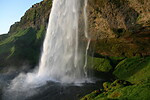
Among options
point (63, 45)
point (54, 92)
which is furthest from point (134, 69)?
point (63, 45)

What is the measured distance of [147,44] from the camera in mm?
40094

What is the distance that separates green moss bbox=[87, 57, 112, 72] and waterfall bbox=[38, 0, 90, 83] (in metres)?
2.98

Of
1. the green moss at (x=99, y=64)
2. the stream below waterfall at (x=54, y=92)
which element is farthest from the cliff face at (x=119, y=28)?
the stream below waterfall at (x=54, y=92)

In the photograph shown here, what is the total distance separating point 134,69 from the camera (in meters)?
38.6

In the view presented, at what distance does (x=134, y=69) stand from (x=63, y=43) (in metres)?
24.6

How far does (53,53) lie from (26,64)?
23.6m

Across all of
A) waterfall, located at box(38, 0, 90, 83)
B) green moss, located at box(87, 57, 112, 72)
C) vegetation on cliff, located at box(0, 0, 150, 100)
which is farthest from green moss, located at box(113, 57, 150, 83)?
waterfall, located at box(38, 0, 90, 83)

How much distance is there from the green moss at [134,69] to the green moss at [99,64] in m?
5.74

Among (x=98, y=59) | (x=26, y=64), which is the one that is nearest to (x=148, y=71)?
(x=98, y=59)

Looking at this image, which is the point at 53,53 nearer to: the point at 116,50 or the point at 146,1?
the point at 116,50

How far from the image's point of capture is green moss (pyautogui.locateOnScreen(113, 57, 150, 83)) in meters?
34.8

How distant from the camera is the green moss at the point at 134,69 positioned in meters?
34.8

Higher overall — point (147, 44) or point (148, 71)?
point (147, 44)

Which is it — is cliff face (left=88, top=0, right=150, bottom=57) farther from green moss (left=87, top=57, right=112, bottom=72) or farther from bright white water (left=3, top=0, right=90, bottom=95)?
bright white water (left=3, top=0, right=90, bottom=95)
